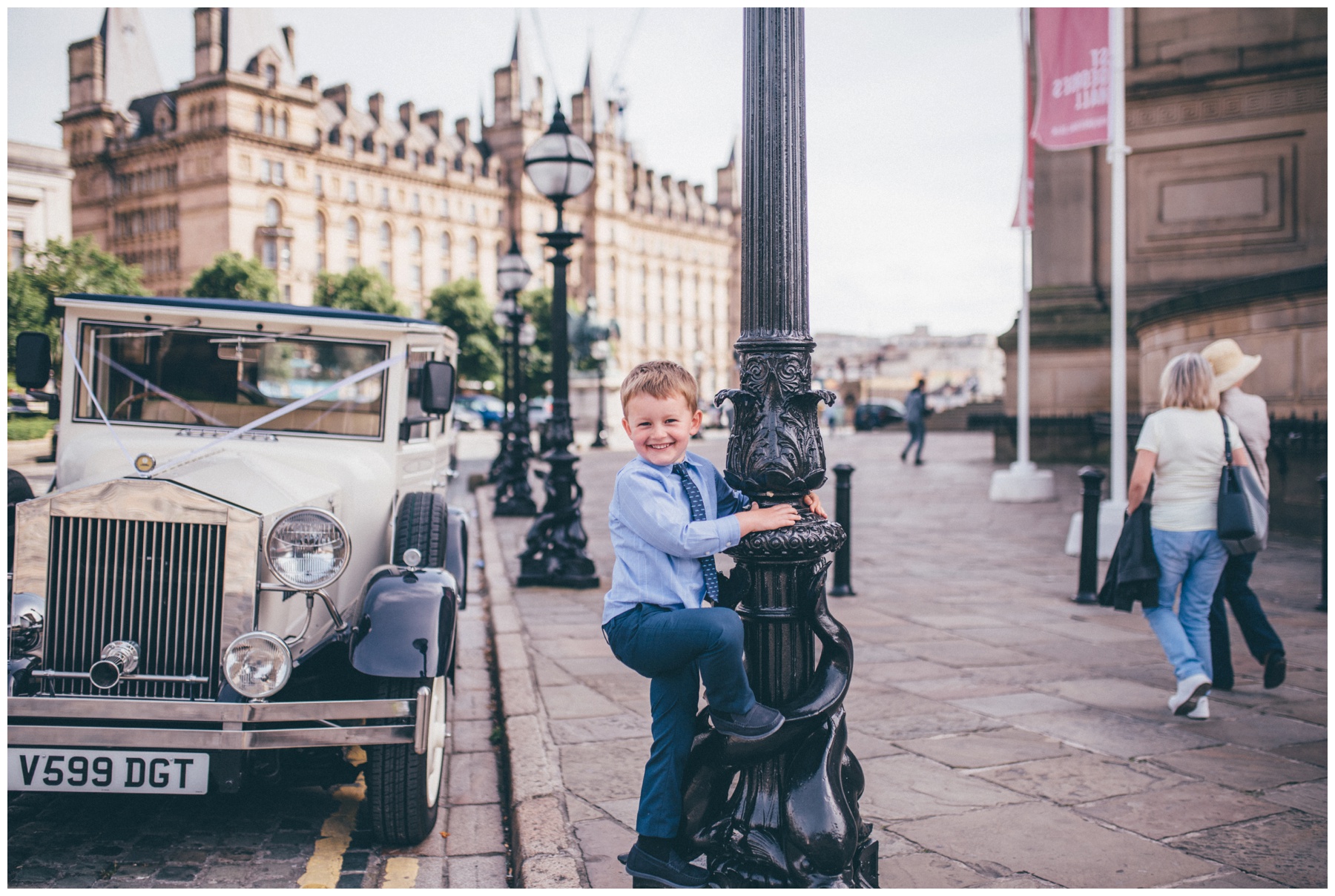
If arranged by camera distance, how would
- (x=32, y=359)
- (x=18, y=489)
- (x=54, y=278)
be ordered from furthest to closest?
1. (x=54, y=278)
2. (x=18, y=489)
3. (x=32, y=359)

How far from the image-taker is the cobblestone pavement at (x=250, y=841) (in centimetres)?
354

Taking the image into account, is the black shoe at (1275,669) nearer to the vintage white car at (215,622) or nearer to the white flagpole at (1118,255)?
the vintage white car at (215,622)

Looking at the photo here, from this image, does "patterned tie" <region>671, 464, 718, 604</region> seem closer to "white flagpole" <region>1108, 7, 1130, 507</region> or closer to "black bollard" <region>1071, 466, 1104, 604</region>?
"black bollard" <region>1071, 466, 1104, 604</region>

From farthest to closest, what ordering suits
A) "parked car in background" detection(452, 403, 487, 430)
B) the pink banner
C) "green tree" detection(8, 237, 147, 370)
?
"parked car in background" detection(452, 403, 487, 430)
"green tree" detection(8, 237, 147, 370)
the pink banner

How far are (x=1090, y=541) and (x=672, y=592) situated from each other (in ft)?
20.0

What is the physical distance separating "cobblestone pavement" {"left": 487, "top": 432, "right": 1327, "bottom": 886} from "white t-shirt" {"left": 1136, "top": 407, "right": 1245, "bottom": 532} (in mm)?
941

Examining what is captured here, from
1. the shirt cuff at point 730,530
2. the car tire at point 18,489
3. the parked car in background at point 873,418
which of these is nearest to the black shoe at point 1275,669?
the shirt cuff at point 730,530

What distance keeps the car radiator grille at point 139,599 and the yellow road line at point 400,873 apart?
86cm

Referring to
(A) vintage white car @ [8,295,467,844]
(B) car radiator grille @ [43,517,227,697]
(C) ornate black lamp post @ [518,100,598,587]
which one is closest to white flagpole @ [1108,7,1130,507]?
(C) ornate black lamp post @ [518,100,598,587]

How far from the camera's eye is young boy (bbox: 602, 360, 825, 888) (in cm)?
269

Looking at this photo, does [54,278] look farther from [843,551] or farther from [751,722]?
[751,722]

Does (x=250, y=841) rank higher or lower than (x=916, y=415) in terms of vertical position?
lower

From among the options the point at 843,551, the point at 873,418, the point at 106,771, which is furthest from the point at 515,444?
the point at 873,418

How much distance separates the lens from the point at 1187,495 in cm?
511
